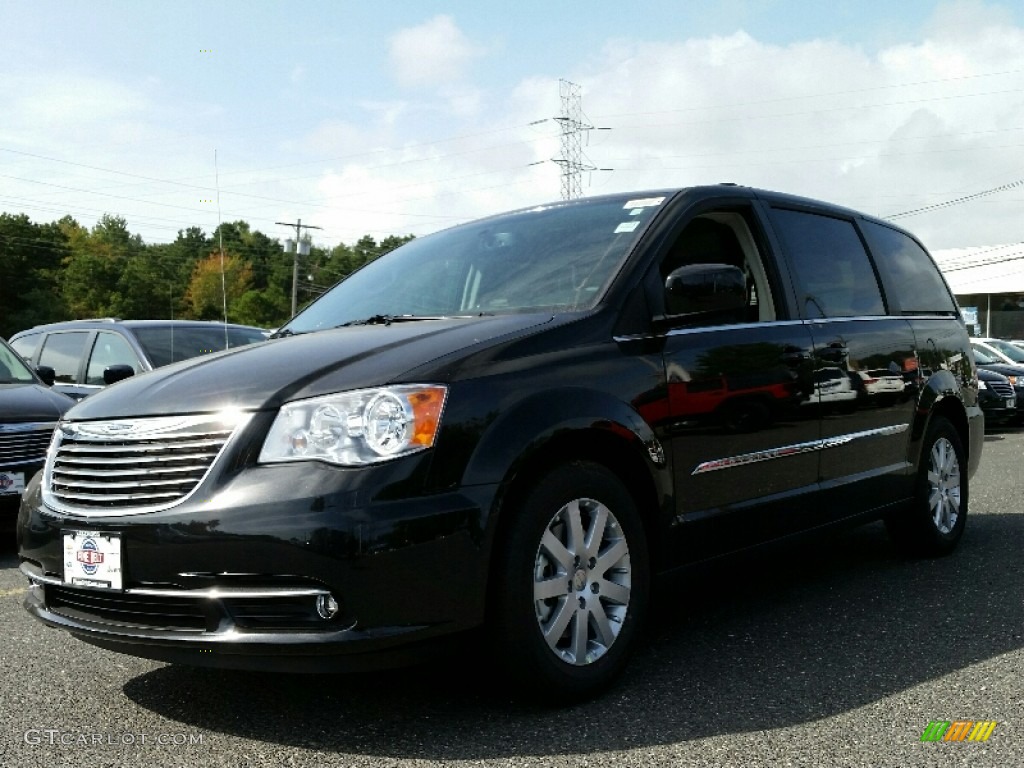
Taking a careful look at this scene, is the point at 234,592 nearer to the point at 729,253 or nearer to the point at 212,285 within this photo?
the point at 729,253

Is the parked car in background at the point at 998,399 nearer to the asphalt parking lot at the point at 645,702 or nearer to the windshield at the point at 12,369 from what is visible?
the asphalt parking lot at the point at 645,702

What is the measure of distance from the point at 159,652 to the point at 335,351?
106 centimetres

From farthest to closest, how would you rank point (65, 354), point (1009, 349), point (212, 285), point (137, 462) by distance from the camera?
point (212, 285), point (1009, 349), point (65, 354), point (137, 462)

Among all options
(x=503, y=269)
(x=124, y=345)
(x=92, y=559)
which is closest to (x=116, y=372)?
(x=124, y=345)

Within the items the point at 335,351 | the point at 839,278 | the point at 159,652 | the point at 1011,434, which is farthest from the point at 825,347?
the point at 1011,434

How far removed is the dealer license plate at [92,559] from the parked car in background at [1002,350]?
18.5 meters

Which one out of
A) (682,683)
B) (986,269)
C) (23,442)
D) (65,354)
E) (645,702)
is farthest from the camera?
(986,269)

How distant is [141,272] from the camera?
93.6m

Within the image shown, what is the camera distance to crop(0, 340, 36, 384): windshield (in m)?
7.75

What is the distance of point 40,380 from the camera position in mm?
8031

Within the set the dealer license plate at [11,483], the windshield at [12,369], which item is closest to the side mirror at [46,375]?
the windshield at [12,369]

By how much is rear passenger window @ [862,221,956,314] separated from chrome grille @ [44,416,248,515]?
380cm

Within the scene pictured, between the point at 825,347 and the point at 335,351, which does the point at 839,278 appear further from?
the point at 335,351

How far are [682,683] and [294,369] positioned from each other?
166 cm
